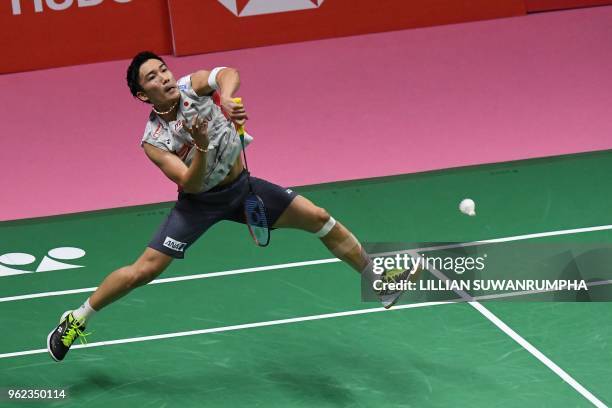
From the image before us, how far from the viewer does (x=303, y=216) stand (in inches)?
267

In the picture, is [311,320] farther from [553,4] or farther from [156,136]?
[553,4]

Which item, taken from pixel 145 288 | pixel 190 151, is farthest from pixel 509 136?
pixel 190 151

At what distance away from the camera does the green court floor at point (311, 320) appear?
659 centimetres

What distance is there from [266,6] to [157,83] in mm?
6261

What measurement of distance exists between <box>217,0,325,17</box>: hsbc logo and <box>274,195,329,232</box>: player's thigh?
19.6 feet

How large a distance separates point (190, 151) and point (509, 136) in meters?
4.56

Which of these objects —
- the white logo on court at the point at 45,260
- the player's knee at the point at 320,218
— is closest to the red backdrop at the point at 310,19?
the white logo on court at the point at 45,260

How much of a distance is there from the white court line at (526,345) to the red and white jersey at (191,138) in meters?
1.91

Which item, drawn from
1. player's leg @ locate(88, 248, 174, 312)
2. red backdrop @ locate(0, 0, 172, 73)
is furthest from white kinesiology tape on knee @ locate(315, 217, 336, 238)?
red backdrop @ locate(0, 0, 172, 73)

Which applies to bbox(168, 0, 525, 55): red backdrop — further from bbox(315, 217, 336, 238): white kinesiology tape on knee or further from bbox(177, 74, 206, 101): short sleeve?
bbox(315, 217, 336, 238): white kinesiology tape on knee

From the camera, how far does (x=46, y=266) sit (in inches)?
335

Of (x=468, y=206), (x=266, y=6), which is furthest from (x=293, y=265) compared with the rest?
(x=266, y=6)

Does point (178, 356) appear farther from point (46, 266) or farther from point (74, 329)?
point (46, 266)

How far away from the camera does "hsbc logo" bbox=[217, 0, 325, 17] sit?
12391mm
